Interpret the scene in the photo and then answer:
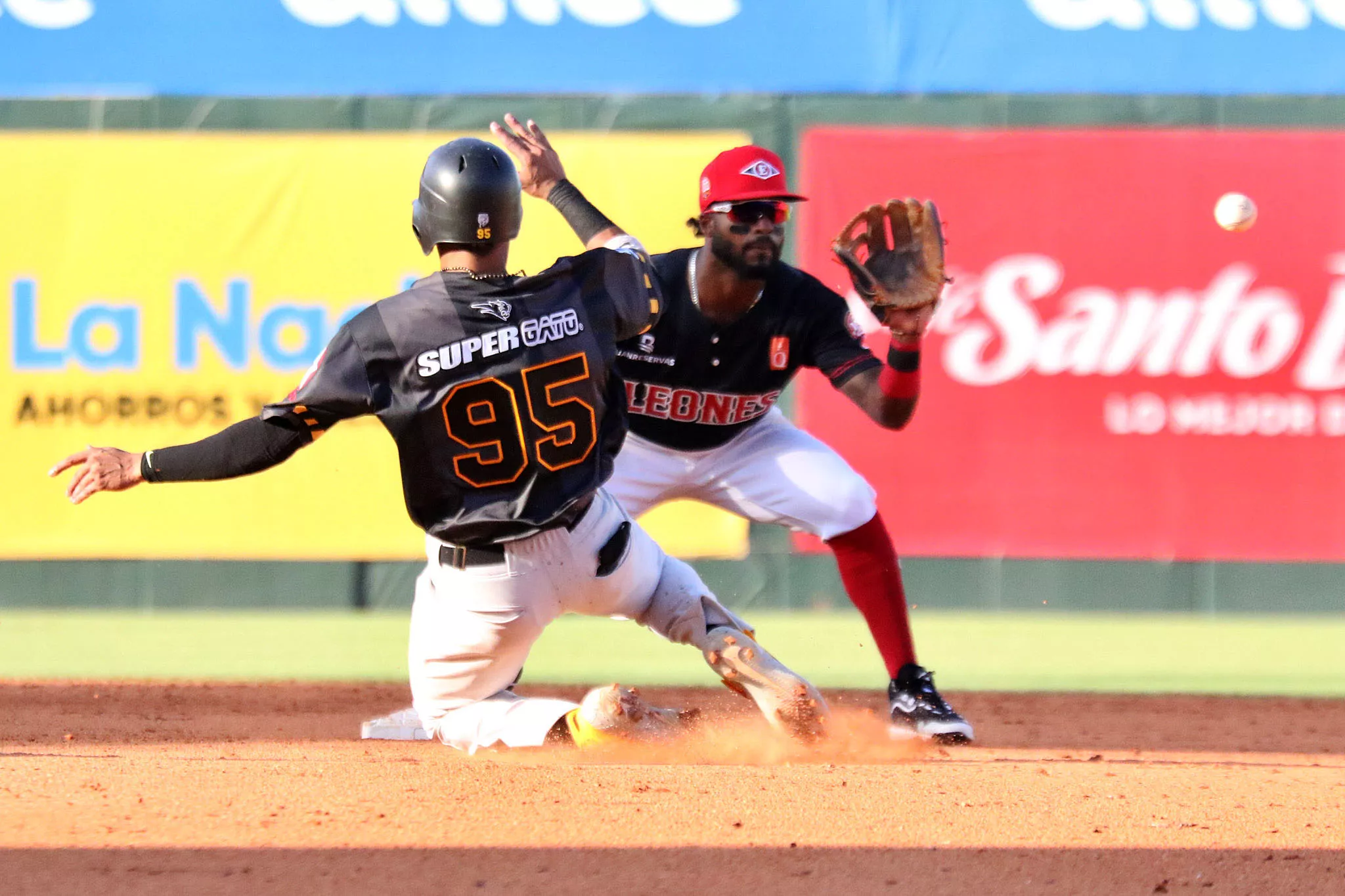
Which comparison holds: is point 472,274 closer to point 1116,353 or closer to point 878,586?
point 878,586

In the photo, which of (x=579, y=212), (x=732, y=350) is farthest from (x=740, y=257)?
(x=579, y=212)

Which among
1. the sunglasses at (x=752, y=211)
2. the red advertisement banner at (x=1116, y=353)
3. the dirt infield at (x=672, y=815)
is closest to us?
the dirt infield at (x=672, y=815)

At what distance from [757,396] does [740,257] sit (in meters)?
0.42

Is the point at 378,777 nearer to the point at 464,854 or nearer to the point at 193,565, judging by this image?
the point at 464,854

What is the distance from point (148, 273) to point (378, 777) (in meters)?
4.73

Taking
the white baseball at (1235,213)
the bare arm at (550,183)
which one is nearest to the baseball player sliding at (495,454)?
the bare arm at (550,183)

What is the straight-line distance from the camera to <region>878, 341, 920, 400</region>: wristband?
4121mm

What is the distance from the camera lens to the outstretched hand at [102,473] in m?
3.62

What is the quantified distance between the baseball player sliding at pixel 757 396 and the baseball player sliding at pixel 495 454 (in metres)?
0.59

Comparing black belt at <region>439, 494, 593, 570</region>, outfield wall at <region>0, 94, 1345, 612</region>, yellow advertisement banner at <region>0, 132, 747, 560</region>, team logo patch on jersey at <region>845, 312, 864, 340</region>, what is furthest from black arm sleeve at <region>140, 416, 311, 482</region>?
→ outfield wall at <region>0, 94, 1345, 612</region>

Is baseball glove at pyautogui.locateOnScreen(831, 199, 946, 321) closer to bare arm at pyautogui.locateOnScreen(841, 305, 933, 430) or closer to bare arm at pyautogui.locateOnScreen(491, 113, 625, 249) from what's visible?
bare arm at pyautogui.locateOnScreen(841, 305, 933, 430)

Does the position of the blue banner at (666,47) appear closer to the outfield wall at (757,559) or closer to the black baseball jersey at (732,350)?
the outfield wall at (757,559)

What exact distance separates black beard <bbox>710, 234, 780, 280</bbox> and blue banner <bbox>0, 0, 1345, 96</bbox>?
11.2 feet

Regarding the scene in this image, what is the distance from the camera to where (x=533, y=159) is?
179 inches
